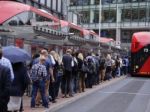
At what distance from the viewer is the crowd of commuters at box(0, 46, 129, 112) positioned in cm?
849

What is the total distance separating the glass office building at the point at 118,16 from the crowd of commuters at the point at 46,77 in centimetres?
6026

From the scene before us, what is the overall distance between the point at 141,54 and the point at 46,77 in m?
25.9

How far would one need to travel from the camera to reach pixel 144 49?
127 feet

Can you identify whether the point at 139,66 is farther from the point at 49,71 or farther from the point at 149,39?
the point at 49,71

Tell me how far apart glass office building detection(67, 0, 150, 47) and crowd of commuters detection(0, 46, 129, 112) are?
6026 cm

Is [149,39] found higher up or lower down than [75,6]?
lower down

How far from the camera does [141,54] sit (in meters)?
38.8

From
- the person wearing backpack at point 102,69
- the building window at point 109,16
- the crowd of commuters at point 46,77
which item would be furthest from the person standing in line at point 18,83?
the building window at point 109,16

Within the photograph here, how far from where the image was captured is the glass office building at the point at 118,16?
3314 inches

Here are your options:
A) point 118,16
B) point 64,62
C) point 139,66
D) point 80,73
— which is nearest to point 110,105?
point 64,62

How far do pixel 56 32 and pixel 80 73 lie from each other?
7.25 ft

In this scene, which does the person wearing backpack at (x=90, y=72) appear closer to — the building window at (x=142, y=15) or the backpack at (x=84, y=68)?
the backpack at (x=84, y=68)

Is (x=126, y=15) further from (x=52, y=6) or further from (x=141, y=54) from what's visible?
(x=141, y=54)

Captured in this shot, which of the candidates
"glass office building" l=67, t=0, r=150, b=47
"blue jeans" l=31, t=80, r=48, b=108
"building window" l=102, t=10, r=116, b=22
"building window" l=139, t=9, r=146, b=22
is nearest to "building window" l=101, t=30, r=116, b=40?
"glass office building" l=67, t=0, r=150, b=47
